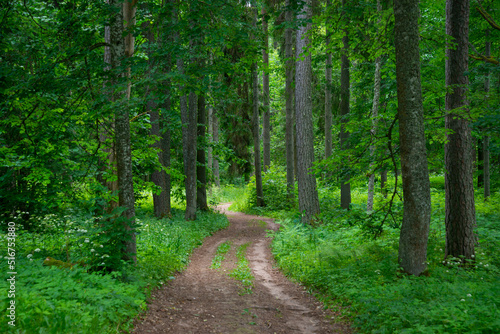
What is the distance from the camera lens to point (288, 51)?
17.3 metres

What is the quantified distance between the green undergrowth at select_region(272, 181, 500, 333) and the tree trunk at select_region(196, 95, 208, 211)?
7.88m

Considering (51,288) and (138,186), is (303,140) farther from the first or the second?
(51,288)

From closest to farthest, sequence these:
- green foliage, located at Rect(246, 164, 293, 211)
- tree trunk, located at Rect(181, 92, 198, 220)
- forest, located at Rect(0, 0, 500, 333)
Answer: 1. forest, located at Rect(0, 0, 500, 333)
2. tree trunk, located at Rect(181, 92, 198, 220)
3. green foliage, located at Rect(246, 164, 293, 211)

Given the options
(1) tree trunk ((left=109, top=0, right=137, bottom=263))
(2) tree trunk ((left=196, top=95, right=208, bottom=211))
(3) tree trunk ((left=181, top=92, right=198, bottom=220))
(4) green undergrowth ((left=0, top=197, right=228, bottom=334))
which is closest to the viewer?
(4) green undergrowth ((left=0, top=197, right=228, bottom=334))

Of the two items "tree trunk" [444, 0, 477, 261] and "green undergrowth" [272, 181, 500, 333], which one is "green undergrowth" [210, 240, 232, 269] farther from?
"tree trunk" [444, 0, 477, 261]

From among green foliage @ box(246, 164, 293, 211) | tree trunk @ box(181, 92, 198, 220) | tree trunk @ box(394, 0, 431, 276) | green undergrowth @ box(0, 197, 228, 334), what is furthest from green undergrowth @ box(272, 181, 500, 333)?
green foliage @ box(246, 164, 293, 211)

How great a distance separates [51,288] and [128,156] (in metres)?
2.80

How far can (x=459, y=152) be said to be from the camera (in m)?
6.89

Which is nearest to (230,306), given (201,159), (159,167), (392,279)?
(392,279)

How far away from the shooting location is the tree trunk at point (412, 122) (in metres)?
5.73

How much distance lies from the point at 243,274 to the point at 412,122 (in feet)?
17.9

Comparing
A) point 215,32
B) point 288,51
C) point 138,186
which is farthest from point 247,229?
point 215,32

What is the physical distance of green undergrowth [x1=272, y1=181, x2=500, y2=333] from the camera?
4191 millimetres

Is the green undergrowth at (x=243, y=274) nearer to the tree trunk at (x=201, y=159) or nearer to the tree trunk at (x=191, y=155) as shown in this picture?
the tree trunk at (x=191, y=155)
